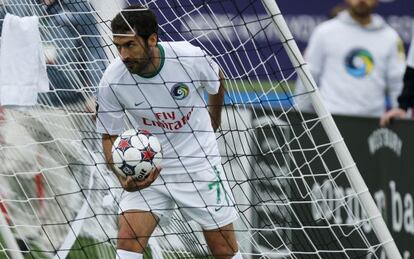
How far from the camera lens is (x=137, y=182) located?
297 inches

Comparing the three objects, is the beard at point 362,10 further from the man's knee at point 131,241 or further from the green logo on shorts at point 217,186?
the man's knee at point 131,241

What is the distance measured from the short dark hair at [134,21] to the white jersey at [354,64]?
3.99 meters

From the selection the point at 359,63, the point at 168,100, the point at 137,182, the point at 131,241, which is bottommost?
the point at 131,241

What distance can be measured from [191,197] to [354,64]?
3.78 m

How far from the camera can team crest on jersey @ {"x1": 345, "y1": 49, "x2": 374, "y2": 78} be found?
36.7 feet

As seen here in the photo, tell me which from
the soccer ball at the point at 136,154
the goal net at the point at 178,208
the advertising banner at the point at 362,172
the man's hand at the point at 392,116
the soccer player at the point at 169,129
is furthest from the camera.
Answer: the man's hand at the point at 392,116

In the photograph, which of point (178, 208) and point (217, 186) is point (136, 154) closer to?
point (178, 208)

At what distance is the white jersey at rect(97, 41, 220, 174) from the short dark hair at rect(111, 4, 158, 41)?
0.28 m

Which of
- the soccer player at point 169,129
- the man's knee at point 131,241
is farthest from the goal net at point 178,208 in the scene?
the man's knee at point 131,241

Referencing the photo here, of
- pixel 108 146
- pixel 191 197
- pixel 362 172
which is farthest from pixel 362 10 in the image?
pixel 108 146

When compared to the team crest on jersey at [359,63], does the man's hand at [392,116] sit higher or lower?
lower

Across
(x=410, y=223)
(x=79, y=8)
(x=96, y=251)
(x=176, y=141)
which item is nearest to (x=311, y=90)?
(x=176, y=141)

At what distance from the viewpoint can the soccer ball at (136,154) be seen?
24.5 ft

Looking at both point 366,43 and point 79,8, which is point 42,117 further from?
point 366,43
